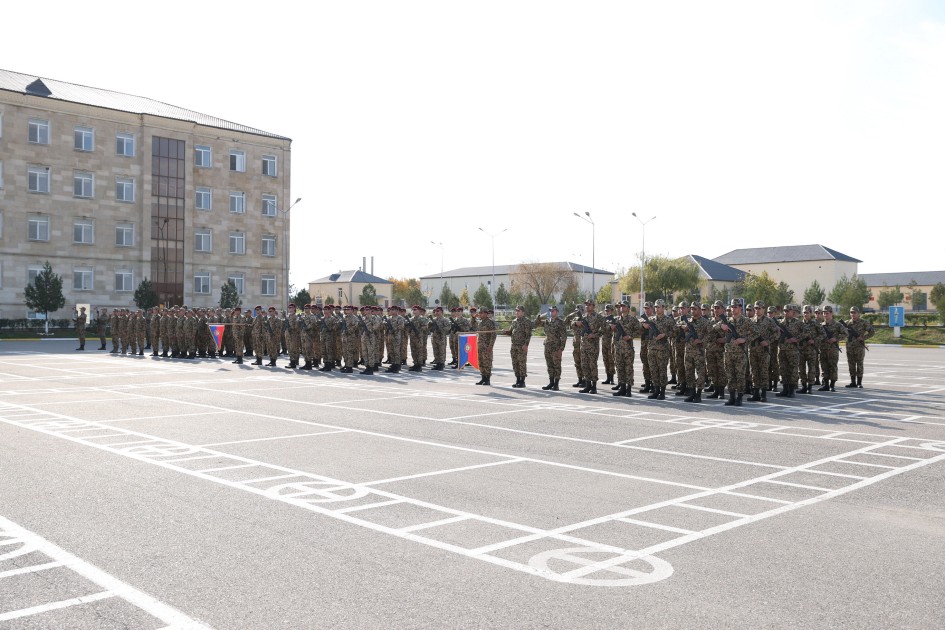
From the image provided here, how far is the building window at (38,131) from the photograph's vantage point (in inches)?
2068

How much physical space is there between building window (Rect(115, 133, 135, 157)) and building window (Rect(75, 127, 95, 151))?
5.31 feet

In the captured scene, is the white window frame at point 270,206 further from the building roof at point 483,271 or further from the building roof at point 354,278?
the building roof at point 483,271

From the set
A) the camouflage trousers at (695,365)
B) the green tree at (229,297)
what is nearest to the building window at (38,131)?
the green tree at (229,297)

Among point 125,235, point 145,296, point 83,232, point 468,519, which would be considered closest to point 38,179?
point 83,232

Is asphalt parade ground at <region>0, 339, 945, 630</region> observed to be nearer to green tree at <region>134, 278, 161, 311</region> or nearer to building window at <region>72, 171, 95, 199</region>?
green tree at <region>134, 278, 161, 311</region>

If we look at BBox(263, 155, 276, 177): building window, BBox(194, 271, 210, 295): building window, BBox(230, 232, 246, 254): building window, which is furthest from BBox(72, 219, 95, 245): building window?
BBox(263, 155, 276, 177): building window

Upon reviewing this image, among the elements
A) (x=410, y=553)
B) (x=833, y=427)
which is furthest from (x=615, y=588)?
(x=833, y=427)

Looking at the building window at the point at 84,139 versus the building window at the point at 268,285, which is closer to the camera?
the building window at the point at 84,139

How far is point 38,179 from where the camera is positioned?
52.9m

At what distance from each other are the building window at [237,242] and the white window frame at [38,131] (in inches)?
559

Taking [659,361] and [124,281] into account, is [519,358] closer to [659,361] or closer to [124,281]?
[659,361]

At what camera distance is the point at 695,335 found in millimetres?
16672

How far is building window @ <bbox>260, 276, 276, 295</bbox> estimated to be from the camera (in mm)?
64188

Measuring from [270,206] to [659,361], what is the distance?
5252 cm
